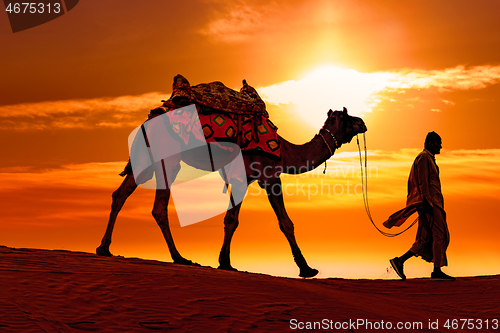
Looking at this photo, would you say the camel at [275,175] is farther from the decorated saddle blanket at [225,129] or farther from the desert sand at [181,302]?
the desert sand at [181,302]

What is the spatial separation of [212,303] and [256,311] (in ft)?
1.81

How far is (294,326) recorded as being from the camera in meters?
5.54

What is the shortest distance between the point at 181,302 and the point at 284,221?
4.40 m

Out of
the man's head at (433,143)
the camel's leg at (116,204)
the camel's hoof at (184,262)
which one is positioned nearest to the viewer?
the camel's hoof at (184,262)

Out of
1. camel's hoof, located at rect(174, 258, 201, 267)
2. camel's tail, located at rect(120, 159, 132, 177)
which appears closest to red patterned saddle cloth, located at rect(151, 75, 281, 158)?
camel's tail, located at rect(120, 159, 132, 177)

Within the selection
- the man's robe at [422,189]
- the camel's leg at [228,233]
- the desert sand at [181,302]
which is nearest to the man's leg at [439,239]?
the man's robe at [422,189]

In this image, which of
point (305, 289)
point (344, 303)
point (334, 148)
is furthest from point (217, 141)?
point (344, 303)

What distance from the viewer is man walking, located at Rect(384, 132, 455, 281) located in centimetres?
948

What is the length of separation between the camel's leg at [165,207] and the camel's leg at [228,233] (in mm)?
650

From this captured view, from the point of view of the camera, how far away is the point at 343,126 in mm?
11156

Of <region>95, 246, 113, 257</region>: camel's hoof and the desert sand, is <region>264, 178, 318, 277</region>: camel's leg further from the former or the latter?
<region>95, 246, 113, 257</region>: camel's hoof

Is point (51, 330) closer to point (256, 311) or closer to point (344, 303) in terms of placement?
point (256, 311)

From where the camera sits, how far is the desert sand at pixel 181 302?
530cm
